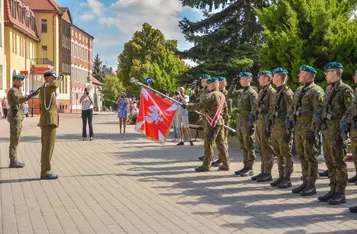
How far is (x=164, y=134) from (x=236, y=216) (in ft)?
18.9

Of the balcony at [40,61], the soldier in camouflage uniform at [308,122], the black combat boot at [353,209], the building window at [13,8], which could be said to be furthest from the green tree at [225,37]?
the balcony at [40,61]

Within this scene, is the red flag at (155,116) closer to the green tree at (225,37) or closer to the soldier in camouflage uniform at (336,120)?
the soldier in camouflage uniform at (336,120)

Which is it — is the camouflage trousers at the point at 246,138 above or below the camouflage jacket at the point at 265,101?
below

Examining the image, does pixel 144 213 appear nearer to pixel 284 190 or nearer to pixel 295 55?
pixel 284 190

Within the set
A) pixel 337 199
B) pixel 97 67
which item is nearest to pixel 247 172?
pixel 337 199

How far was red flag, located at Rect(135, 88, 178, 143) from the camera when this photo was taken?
1316 cm

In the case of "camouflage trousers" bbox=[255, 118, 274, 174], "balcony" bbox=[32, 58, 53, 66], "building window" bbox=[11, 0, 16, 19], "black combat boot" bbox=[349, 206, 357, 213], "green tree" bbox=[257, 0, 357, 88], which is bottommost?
"black combat boot" bbox=[349, 206, 357, 213]

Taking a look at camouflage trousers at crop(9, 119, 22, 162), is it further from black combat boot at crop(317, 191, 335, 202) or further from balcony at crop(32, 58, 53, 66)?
balcony at crop(32, 58, 53, 66)

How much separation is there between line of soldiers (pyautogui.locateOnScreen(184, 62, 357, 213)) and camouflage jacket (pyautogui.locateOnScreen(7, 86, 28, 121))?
387 cm

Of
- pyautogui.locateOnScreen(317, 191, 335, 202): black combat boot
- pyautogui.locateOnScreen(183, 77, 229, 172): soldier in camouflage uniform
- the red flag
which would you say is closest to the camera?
pyautogui.locateOnScreen(317, 191, 335, 202): black combat boot

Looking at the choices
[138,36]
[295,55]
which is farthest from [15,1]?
[295,55]

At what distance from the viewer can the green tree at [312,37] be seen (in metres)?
14.8

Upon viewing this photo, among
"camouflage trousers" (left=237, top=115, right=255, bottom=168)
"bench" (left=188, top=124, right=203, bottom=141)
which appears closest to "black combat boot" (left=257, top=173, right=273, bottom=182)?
"camouflage trousers" (left=237, top=115, right=255, bottom=168)

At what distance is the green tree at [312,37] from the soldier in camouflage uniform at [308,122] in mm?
5698
